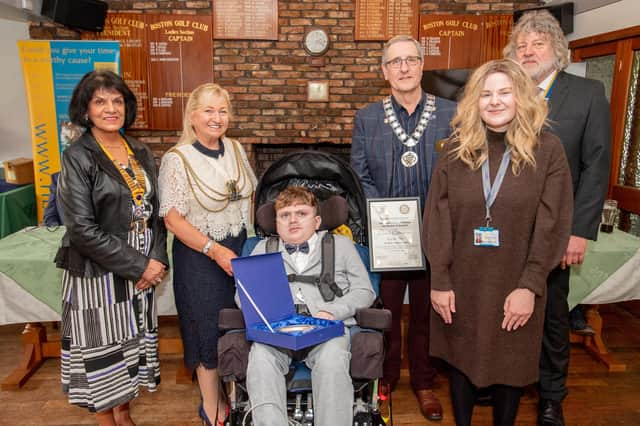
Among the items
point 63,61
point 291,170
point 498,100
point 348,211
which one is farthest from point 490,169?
point 63,61

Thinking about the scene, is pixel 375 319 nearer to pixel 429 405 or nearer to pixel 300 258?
pixel 300 258

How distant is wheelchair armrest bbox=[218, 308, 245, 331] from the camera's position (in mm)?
1953

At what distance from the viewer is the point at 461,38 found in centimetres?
559

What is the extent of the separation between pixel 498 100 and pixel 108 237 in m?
1.60

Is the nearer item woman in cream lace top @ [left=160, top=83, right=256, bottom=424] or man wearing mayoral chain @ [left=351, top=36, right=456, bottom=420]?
woman in cream lace top @ [left=160, top=83, right=256, bottom=424]

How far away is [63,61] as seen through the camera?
5012mm

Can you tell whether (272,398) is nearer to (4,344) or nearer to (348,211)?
(348,211)

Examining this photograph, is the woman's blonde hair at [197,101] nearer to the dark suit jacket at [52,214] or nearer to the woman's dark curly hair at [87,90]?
the woman's dark curly hair at [87,90]

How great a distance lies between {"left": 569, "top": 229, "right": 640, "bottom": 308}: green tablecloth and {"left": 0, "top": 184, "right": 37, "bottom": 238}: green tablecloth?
469cm

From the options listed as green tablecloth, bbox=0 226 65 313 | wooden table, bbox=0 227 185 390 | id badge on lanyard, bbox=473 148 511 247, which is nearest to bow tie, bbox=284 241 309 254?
id badge on lanyard, bbox=473 148 511 247

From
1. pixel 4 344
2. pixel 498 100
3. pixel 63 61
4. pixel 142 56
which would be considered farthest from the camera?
pixel 142 56

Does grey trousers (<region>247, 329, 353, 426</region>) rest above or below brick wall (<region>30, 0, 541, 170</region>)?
below

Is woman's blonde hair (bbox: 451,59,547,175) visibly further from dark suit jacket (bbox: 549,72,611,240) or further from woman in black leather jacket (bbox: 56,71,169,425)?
woman in black leather jacket (bbox: 56,71,169,425)

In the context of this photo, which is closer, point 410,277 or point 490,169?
point 490,169
